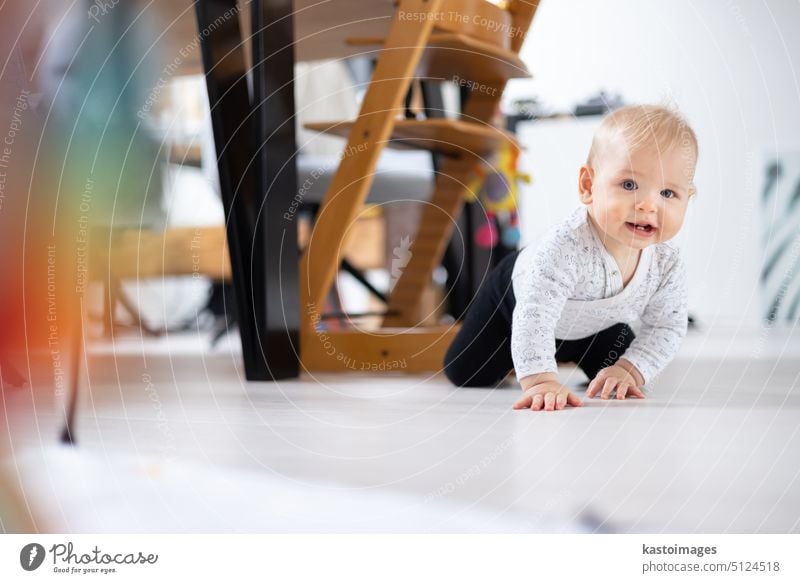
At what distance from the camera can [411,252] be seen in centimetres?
164

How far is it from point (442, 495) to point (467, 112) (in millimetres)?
1045

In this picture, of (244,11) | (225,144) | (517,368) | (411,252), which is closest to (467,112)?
(411,252)

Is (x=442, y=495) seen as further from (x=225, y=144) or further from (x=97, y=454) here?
(x=225, y=144)

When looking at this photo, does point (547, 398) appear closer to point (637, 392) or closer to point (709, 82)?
point (637, 392)

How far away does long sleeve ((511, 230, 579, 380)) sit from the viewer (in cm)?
92

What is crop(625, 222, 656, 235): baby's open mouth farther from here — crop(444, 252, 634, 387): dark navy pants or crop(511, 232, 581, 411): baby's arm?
crop(444, 252, 634, 387): dark navy pants

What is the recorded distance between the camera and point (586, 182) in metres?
0.95

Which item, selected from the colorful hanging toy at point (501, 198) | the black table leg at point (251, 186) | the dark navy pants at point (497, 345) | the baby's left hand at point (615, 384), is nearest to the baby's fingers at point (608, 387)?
the baby's left hand at point (615, 384)

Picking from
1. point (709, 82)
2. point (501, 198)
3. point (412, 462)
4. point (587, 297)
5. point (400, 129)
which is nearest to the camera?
point (412, 462)

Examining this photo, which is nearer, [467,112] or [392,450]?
[392,450]

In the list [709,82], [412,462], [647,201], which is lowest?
[412,462]

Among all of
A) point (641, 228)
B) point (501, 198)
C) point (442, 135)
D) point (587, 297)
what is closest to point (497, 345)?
point (587, 297)

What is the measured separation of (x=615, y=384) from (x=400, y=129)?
1.74 feet

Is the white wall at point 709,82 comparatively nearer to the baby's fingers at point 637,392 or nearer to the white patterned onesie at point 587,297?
the white patterned onesie at point 587,297
